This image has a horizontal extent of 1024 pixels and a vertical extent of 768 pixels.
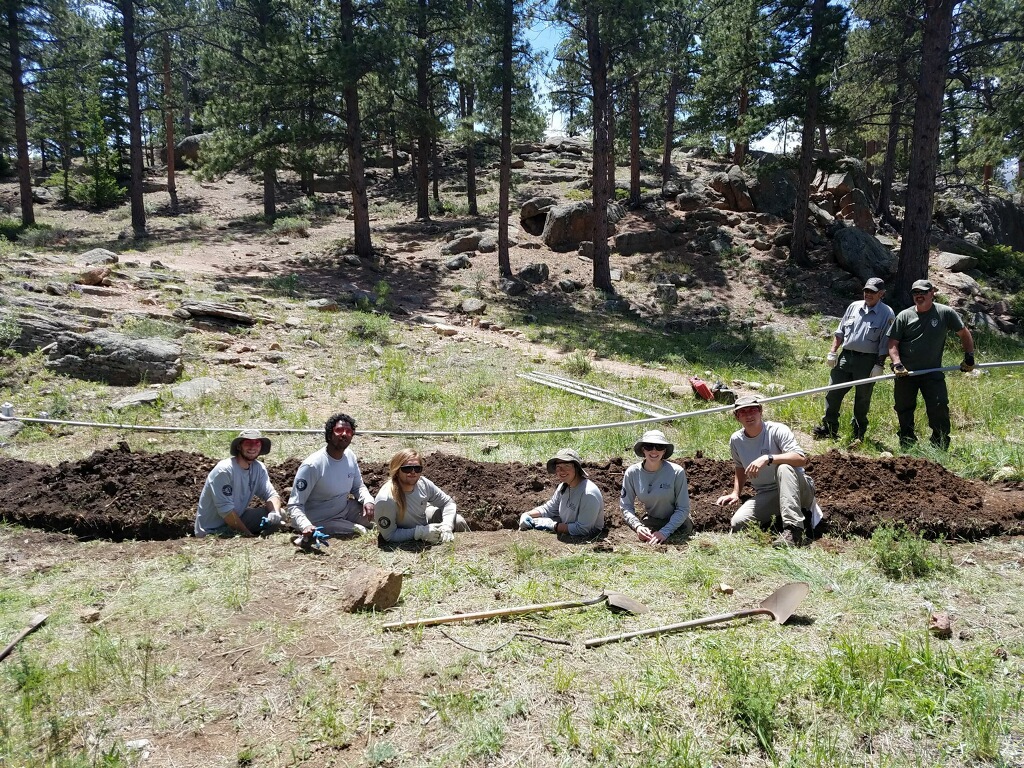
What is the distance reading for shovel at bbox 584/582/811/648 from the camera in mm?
3877

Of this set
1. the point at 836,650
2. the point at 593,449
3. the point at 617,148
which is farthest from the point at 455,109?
the point at 836,650

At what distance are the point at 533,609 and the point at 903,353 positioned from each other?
18.6 feet

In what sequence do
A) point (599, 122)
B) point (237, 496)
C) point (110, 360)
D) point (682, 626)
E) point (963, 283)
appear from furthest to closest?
point (963, 283) → point (599, 122) → point (110, 360) → point (237, 496) → point (682, 626)

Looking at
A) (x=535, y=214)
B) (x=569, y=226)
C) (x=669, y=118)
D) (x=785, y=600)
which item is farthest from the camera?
(x=669, y=118)

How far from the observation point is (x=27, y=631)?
4.01 m

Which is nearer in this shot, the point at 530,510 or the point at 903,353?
the point at 530,510

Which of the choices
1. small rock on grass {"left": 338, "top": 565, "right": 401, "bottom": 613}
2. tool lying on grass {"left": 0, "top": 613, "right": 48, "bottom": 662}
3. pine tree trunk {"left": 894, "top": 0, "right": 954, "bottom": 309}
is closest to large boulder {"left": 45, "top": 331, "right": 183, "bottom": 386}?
tool lying on grass {"left": 0, "top": 613, "right": 48, "bottom": 662}

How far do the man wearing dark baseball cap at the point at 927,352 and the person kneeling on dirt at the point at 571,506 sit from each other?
4041mm

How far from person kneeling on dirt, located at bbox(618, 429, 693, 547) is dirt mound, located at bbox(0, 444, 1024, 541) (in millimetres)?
283

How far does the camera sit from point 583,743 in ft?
10.2

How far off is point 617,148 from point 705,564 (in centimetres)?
2095

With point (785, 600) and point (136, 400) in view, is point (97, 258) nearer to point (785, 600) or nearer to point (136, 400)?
point (136, 400)

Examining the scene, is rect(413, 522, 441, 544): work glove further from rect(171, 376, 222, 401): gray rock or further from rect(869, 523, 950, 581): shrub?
rect(171, 376, 222, 401): gray rock

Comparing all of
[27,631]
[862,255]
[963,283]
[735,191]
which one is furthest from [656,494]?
[735,191]
